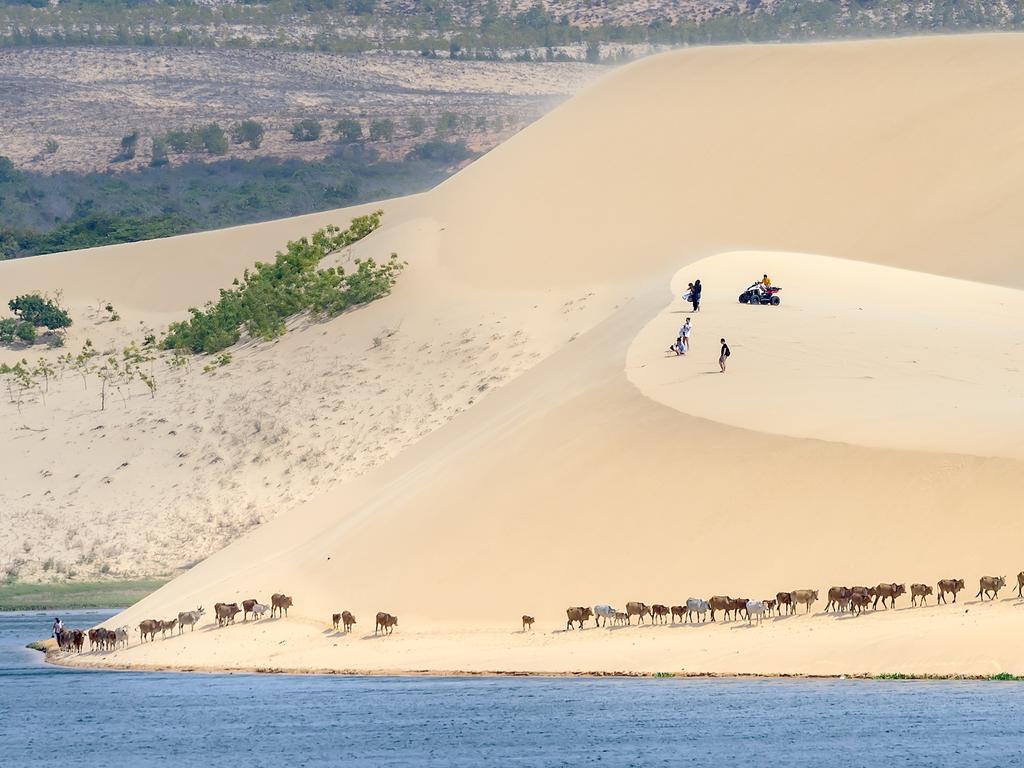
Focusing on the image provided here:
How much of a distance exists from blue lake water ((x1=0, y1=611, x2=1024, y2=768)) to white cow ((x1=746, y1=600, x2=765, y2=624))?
9.79 ft

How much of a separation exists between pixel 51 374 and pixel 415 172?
69.5 m

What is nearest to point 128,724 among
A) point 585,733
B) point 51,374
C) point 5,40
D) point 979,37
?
point 585,733

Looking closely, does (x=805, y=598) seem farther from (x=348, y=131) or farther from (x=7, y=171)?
(x=348, y=131)

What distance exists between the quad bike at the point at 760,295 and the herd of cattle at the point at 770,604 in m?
16.2

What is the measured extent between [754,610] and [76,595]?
25.0 m

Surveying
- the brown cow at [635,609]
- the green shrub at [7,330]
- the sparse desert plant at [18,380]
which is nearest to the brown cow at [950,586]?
the brown cow at [635,609]

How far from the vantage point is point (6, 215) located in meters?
134

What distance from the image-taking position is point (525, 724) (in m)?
34.1

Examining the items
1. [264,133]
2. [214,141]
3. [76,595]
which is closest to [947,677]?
[76,595]

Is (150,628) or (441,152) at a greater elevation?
Answer: (441,152)

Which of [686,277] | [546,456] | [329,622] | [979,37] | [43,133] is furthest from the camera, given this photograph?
[43,133]

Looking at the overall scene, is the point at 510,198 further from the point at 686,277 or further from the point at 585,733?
the point at 585,733

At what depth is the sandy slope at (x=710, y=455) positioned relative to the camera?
136 ft

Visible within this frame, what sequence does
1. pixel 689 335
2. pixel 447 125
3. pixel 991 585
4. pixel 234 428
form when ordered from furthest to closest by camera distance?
pixel 447 125 → pixel 234 428 → pixel 689 335 → pixel 991 585
